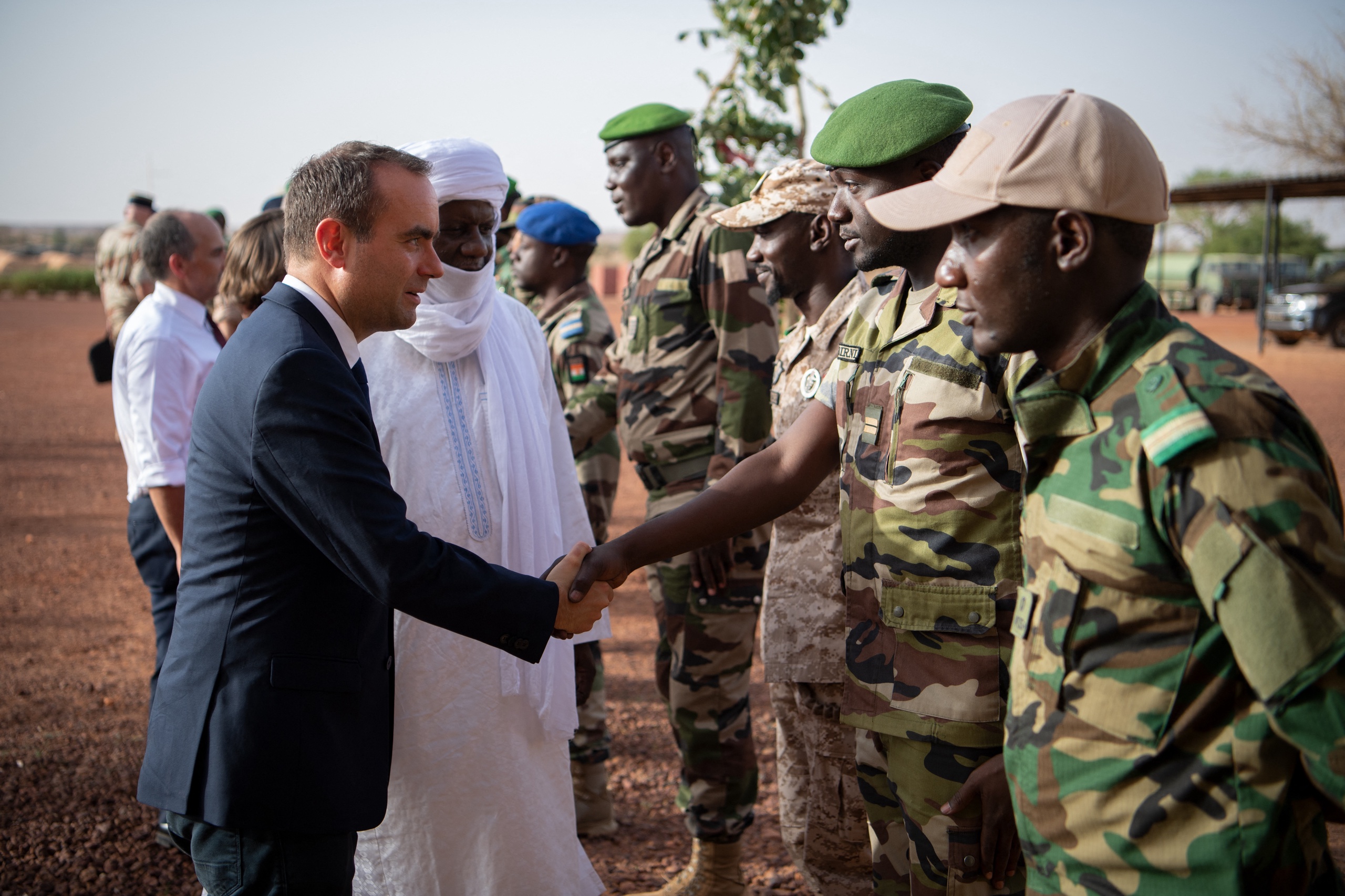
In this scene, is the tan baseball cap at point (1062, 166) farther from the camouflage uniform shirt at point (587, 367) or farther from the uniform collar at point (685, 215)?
the camouflage uniform shirt at point (587, 367)

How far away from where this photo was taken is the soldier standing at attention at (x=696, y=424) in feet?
12.0

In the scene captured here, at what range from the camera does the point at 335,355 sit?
2.14 metres

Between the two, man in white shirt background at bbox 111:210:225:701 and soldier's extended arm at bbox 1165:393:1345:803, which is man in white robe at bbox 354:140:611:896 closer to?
man in white shirt background at bbox 111:210:225:701

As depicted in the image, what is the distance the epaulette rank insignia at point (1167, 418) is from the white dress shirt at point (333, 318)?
1.64m

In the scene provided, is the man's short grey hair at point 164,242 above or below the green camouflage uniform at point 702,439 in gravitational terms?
above

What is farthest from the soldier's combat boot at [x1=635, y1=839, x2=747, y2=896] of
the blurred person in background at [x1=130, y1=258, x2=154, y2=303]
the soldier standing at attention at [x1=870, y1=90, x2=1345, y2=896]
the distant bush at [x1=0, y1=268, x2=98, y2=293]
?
the distant bush at [x1=0, y1=268, x2=98, y2=293]

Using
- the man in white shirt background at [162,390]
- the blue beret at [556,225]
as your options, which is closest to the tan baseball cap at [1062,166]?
the man in white shirt background at [162,390]

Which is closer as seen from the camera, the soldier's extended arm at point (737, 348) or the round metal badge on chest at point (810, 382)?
the round metal badge on chest at point (810, 382)

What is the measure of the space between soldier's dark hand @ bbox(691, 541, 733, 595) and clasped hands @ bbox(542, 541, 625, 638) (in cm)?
90

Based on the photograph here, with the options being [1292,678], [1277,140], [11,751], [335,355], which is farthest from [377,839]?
[1277,140]

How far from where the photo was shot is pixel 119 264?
308 inches

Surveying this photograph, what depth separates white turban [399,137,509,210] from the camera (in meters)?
2.92

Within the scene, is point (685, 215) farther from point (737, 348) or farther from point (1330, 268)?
point (1330, 268)

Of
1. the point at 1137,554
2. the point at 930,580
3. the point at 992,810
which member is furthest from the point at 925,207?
the point at 992,810
